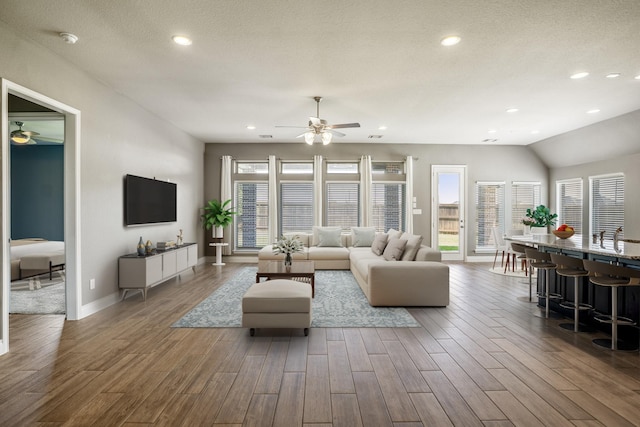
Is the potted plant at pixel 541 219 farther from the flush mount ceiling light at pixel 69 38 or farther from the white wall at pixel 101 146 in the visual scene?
the flush mount ceiling light at pixel 69 38

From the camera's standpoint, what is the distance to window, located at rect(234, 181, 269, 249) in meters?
8.68

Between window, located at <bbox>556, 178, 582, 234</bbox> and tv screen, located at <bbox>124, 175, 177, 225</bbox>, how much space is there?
865 centimetres

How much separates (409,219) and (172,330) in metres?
6.20

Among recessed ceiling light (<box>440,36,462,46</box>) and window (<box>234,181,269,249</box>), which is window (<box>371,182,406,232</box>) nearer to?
window (<box>234,181,269,249</box>)

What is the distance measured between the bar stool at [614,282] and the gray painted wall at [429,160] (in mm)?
5366

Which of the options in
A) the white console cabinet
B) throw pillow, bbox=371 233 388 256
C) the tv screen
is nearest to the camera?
the white console cabinet

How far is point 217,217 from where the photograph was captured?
7.98m

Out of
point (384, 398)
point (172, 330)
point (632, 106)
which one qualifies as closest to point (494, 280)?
point (632, 106)

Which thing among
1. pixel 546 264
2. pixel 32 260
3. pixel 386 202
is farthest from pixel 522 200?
pixel 32 260

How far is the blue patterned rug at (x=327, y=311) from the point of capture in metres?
3.88

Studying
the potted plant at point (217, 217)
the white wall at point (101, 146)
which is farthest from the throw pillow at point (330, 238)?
the white wall at point (101, 146)

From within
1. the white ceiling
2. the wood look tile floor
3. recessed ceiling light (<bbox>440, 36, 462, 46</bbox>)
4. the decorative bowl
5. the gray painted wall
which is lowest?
the wood look tile floor

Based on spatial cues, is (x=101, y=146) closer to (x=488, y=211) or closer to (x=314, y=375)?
(x=314, y=375)

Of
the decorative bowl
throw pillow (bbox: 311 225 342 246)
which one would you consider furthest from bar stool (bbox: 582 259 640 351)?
throw pillow (bbox: 311 225 342 246)
